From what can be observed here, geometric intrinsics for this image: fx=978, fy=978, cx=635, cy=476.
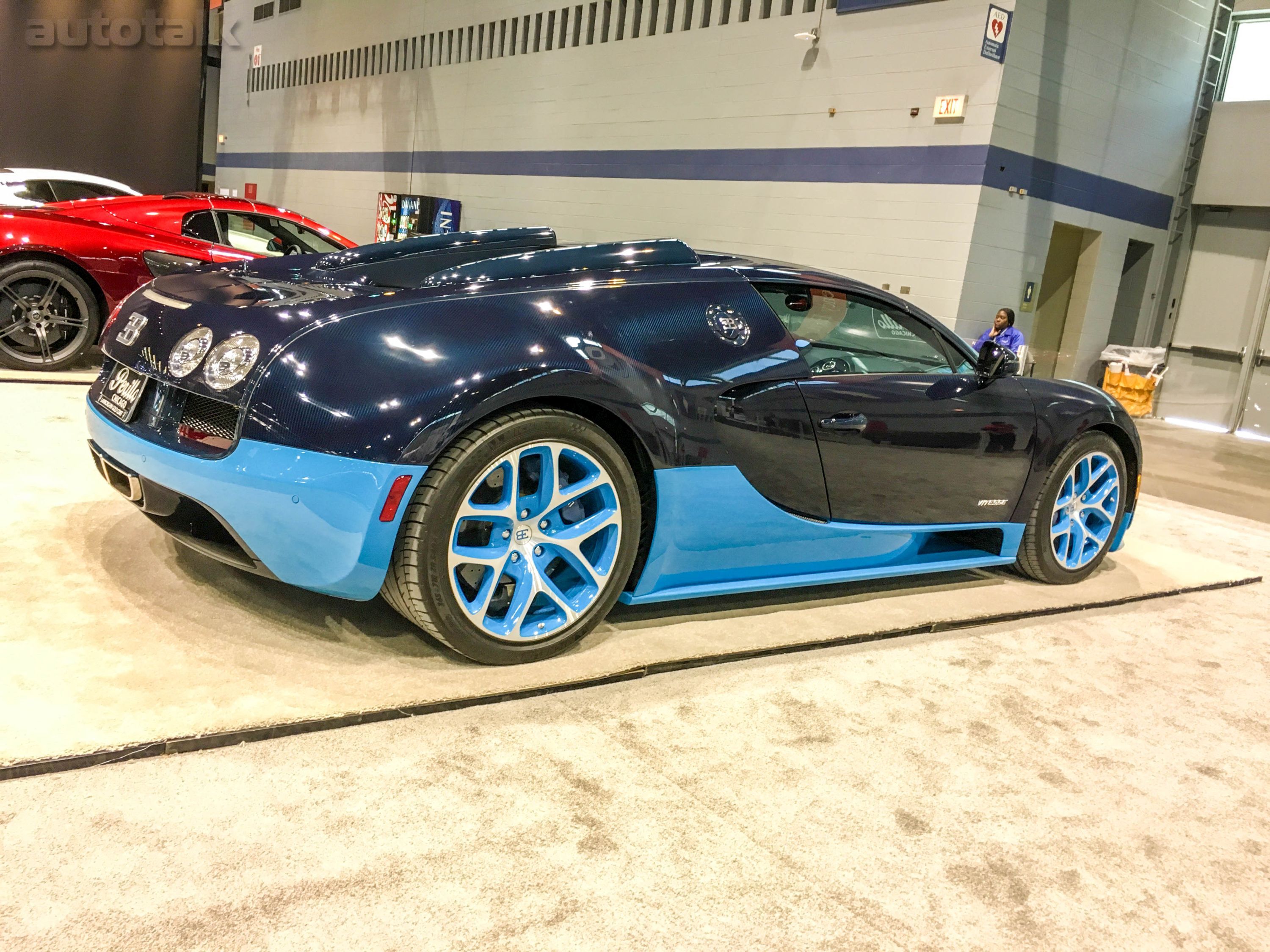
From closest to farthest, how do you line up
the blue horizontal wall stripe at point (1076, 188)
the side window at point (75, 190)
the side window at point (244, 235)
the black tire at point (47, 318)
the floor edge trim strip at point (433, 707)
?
the floor edge trim strip at point (433, 707)
the black tire at point (47, 318)
the side window at point (244, 235)
the side window at point (75, 190)
the blue horizontal wall stripe at point (1076, 188)

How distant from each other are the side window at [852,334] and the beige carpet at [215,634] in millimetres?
830

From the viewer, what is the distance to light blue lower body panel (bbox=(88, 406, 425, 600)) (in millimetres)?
2219

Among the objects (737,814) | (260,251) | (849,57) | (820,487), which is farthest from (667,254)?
(849,57)

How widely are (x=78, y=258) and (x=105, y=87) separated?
1715cm

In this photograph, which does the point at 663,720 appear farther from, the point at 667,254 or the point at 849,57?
the point at 849,57

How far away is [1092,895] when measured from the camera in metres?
1.92

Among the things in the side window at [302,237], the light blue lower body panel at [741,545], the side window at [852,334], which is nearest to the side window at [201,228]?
the side window at [302,237]

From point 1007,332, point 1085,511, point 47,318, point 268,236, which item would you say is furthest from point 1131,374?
point 47,318

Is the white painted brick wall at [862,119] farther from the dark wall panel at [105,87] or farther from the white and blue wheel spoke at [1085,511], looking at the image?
the dark wall panel at [105,87]

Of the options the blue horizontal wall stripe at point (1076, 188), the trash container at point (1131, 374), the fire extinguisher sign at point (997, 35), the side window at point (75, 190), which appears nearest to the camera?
the side window at point (75, 190)

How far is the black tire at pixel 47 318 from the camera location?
5801 mm

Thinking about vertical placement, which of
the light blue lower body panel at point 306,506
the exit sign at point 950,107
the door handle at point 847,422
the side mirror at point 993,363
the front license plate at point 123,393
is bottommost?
the light blue lower body panel at point 306,506

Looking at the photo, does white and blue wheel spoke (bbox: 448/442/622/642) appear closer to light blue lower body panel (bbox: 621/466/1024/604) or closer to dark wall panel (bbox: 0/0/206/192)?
light blue lower body panel (bbox: 621/466/1024/604)

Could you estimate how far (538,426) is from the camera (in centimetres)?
240
